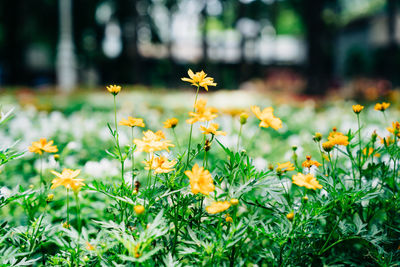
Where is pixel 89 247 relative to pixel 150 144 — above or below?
below

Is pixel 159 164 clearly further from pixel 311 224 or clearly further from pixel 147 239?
pixel 311 224

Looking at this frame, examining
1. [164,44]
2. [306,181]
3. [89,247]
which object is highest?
[164,44]

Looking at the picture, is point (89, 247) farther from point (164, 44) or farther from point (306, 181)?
point (164, 44)

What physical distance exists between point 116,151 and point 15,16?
1829 cm

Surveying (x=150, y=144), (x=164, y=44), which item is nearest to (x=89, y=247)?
(x=150, y=144)

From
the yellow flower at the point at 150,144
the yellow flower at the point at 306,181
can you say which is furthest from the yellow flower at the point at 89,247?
the yellow flower at the point at 306,181

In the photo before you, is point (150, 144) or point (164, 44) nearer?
point (150, 144)

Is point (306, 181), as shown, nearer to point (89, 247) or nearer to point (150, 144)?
point (150, 144)

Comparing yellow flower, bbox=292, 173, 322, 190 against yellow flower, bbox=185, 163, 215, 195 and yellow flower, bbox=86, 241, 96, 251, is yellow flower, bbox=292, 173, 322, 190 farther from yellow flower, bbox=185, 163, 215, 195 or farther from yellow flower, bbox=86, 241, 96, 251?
yellow flower, bbox=86, 241, 96, 251

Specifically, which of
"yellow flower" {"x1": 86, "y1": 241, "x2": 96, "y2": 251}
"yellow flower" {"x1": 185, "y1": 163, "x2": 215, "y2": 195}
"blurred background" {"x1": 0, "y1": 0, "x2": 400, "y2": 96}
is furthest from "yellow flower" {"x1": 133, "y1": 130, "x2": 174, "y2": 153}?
"blurred background" {"x1": 0, "y1": 0, "x2": 400, "y2": 96}

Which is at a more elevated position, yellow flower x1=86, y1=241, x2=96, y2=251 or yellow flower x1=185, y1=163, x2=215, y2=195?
yellow flower x1=185, y1=163, x2=215, y2=195

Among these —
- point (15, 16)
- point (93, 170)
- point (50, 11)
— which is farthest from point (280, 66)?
point (93, 170)

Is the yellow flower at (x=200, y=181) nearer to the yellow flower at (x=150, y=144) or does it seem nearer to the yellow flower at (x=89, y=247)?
the yellow flower at (x=150, y=144)

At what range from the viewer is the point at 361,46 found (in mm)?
18047
